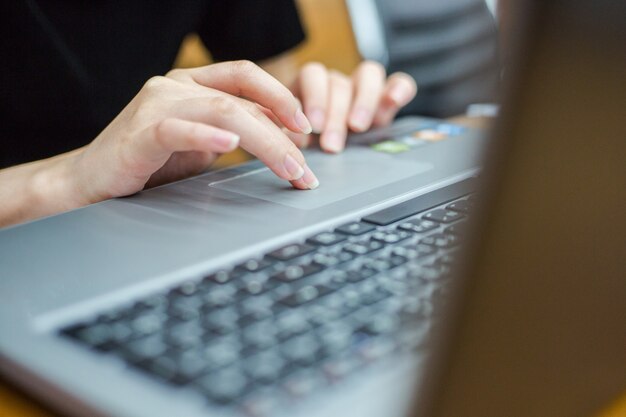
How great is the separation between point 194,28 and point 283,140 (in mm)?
560

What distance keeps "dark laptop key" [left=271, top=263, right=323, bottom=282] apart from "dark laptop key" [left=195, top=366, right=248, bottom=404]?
0.28 feet

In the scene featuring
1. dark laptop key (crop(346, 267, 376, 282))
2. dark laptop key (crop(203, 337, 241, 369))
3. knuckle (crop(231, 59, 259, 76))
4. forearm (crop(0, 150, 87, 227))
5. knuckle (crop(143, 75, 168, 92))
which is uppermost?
knuckle (crop(231, 59, 259, 76))

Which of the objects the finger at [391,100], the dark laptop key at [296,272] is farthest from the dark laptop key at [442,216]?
the finger at [391,100]

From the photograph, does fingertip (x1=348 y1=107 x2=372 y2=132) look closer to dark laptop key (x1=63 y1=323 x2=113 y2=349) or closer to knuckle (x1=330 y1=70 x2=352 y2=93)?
knuckle (x1=330 y1=70 x2=352 y2=93)

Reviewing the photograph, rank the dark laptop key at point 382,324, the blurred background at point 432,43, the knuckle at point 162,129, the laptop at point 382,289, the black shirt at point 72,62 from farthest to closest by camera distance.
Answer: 1. the blurred background at point 432,43
2. the black shirt at point 72,62
3. the knuckle at point 162,129
4. the dark laptop key at point 382,324
5. the laptop at point 382,289

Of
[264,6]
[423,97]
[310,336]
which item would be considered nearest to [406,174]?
[310,336]

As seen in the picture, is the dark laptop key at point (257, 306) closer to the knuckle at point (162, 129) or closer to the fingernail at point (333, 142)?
the knuckle at point (162, 129)

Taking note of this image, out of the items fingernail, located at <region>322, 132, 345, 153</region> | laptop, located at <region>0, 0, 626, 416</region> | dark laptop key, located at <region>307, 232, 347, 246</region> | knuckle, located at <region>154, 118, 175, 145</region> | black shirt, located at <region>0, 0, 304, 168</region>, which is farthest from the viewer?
Answer: black shirt, located at <region>0, 0, 304, 168</region>

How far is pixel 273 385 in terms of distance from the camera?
276 millimetres

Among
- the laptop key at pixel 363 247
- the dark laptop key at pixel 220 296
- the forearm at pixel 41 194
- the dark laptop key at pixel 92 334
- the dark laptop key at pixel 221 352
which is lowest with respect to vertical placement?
the forearm at pixel 41 194

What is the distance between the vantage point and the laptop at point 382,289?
0.69 ft

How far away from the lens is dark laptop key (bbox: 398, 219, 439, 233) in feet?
1.42

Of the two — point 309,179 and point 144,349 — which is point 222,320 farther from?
point 309,179

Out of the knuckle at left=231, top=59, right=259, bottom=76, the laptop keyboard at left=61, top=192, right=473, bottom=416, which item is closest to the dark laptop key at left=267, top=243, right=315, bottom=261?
the laptop keyboard at left=61, top=192, right=473, bottom=416
